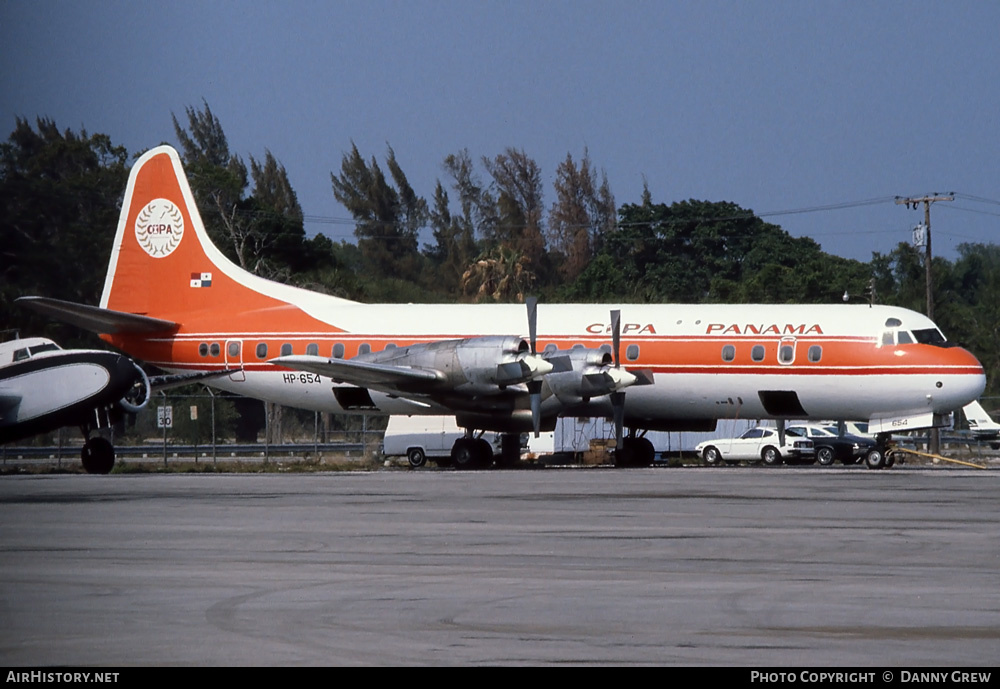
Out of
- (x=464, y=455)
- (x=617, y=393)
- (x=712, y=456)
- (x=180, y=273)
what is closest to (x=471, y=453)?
(x=464, y=455)

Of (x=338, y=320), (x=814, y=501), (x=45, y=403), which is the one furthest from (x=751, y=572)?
(x=338, y=320)

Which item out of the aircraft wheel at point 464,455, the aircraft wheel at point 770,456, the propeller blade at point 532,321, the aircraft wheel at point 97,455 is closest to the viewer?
the aircraft wheel at point 97,455

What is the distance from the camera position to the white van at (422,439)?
39625 mm

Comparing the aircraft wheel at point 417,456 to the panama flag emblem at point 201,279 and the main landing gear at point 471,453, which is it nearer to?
the main landing gear at point 471,453

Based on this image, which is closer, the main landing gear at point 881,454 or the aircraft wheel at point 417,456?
the main landing gear at point 881,454

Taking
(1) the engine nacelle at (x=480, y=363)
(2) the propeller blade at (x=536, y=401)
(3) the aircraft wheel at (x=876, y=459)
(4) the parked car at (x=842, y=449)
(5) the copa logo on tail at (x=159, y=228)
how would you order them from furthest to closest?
(4) the parked car at (x=842, y=449)
(5) the copa logo on tail at (x=159, y=228)
(3) the aircraft wheel at (x=876, y=459)
(2) the propeller blade at (x=536, y=401)
(1) the engine nacelle at (x=480, y=363)

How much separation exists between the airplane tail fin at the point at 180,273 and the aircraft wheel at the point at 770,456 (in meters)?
15.6

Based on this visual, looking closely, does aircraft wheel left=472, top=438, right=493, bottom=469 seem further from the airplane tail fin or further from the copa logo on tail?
the copa logo on tail

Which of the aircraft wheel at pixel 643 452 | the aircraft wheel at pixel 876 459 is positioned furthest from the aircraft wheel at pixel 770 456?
the aircraft wheel at pixel 876 459

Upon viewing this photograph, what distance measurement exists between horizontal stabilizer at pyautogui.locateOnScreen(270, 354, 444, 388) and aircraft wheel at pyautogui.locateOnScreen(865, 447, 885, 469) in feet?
36.0

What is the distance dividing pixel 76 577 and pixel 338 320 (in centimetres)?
2496

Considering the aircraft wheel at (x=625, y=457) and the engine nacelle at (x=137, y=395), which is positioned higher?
the engine nacelle at (x=137, y=395)
